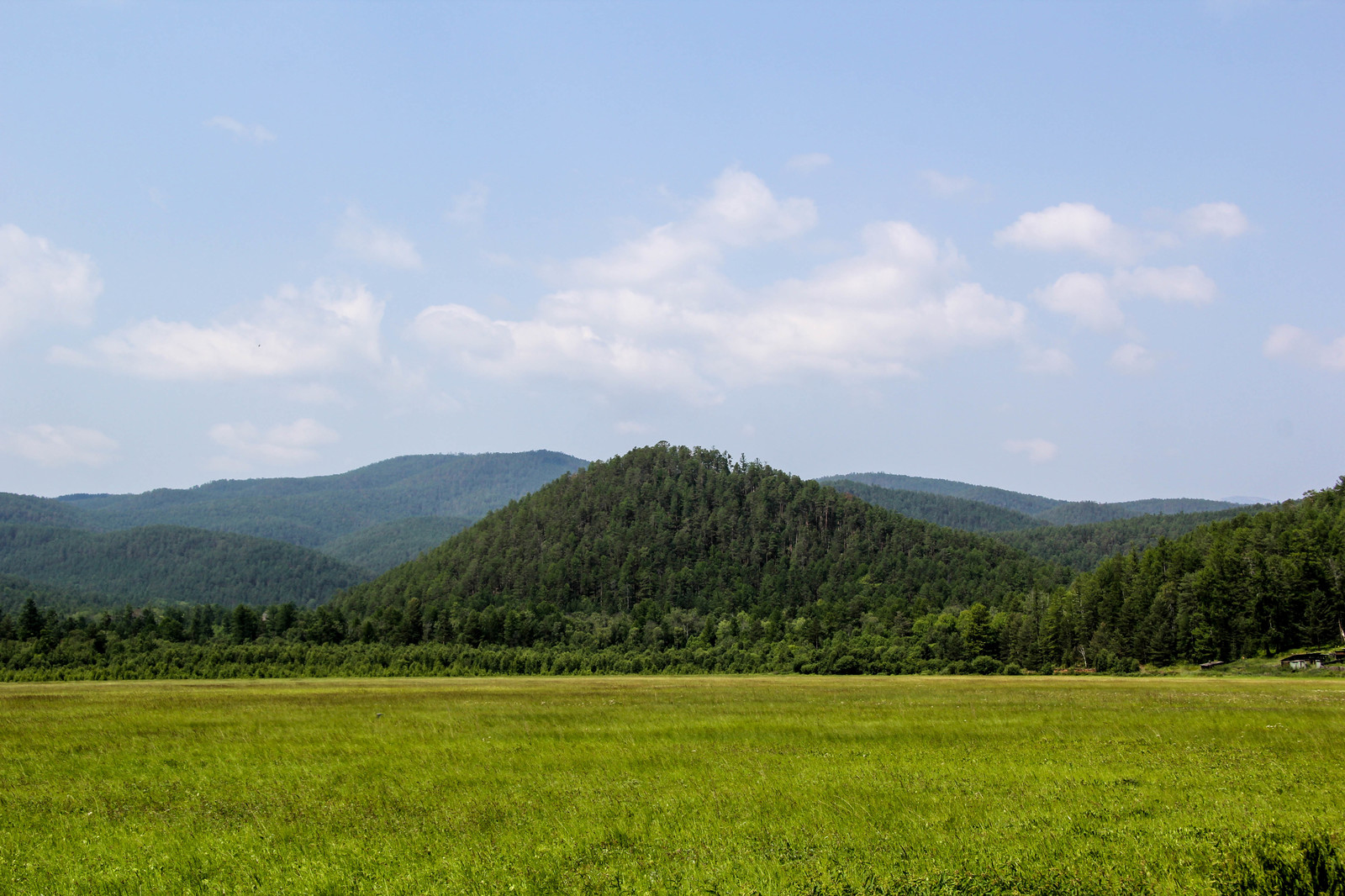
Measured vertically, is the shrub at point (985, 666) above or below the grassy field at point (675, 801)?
below

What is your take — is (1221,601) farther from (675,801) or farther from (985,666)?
(675,801)

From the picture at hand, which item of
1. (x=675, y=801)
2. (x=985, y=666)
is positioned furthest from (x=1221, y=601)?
(x=675, y=801)

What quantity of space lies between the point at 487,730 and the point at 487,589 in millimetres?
Answer: 164689

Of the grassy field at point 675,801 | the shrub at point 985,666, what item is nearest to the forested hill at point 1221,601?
the shrub at point 985,666

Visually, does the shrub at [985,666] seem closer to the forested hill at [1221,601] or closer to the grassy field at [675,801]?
the forested hill at [1221,601]

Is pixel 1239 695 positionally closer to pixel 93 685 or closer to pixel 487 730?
pixel 487 730

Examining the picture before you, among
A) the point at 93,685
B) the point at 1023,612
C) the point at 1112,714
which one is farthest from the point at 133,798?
the point at 1023,612

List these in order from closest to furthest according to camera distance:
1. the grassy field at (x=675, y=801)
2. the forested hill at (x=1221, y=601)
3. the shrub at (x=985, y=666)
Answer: the grassy field at (x=675, y=801) → the forested hill at (x=1221, y=601) → the shrub at (x=985, y=666)

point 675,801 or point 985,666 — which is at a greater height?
point 675,801

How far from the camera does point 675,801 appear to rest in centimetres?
Result: 2188

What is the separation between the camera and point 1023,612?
12638 centimetres

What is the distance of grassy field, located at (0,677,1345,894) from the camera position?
15.9 metres

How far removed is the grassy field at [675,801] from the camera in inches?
628

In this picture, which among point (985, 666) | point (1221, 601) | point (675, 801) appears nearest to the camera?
point (675, 801)
